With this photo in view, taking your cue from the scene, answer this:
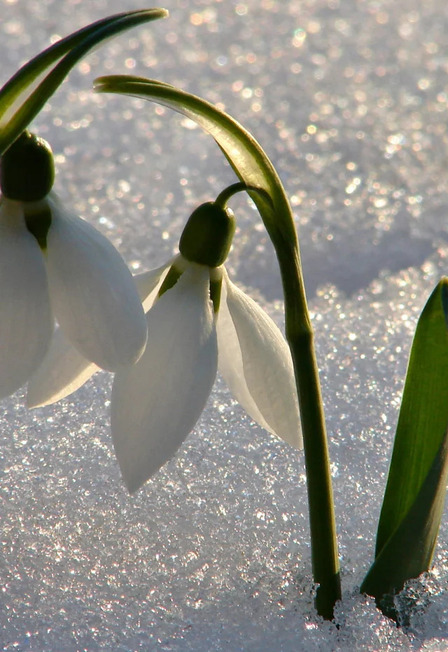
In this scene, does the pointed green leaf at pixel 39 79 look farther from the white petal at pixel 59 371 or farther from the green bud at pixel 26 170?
the white petal at pixel 59 371

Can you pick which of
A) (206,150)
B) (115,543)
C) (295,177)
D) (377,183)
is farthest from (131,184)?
(115,543)

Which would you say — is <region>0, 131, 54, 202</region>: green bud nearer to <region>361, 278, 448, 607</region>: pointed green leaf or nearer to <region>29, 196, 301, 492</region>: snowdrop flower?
<region>29, 196, 301, 492</region>: snowdrop flower

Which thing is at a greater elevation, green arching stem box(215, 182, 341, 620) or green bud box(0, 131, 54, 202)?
green bud box(0, 131, 54, 202)

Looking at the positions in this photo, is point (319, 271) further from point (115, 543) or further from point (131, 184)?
point (115, 543)

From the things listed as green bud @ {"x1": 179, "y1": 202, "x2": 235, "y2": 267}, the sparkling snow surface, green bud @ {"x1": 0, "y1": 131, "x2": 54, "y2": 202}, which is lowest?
the sparkling snow surface

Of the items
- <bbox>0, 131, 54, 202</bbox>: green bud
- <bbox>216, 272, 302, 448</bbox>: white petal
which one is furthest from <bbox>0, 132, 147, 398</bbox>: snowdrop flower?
<bbox>216, 272, 302, 448</bbox>: white petal

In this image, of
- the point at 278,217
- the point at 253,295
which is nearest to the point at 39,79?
the point at 278,217

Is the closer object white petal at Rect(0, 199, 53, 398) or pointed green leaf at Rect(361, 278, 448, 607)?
white petal at Rect(0, 199, 53, 398)
